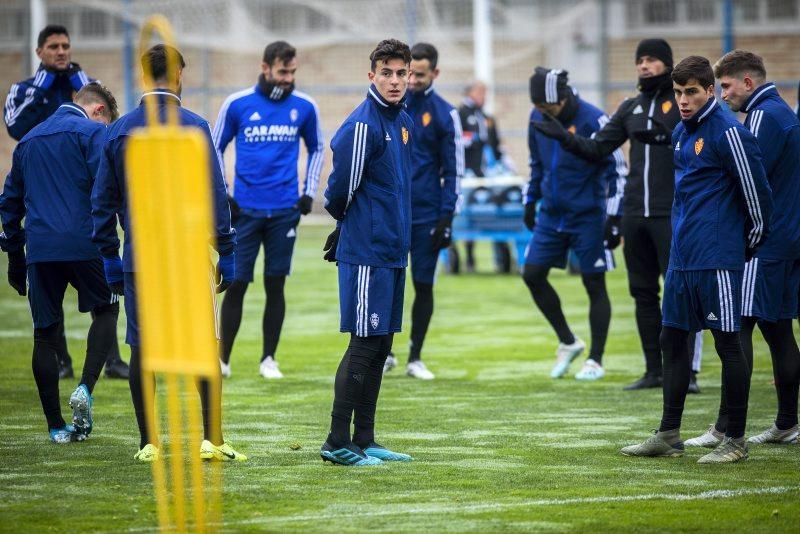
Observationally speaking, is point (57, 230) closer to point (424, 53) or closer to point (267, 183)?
point (267, 183)

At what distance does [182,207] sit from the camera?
449 cm

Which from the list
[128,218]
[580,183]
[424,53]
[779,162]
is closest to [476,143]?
[424,53]

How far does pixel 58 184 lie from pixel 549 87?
13.0 ft

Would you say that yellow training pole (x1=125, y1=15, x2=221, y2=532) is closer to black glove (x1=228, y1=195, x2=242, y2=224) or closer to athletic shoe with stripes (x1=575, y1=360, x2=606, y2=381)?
black glove (x1=228, y1=195, x2=242, y2=224)

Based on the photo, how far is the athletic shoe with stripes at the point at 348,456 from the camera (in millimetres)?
7062

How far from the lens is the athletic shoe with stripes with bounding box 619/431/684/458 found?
7.29 metres

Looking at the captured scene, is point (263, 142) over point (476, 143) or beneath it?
over

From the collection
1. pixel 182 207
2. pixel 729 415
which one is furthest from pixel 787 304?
pixel 182 207

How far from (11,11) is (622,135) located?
22069 millimetres

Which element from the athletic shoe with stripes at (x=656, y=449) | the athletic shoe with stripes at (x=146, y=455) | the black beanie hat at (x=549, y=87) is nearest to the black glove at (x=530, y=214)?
the black beanie hat at (x=549, y=87)

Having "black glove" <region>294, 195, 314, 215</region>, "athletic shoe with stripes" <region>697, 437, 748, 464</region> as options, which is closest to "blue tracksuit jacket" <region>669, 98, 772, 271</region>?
"athletic shoe with stripes" <region>697, 437, 748, 464</region>

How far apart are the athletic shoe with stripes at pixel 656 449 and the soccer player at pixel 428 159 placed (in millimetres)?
3351

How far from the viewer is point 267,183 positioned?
34.0ft

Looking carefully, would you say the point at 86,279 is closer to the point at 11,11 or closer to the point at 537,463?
the point at 537,463
